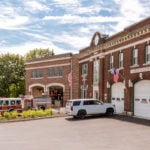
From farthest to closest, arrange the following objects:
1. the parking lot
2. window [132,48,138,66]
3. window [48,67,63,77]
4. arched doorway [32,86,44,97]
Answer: arched doorway [32,86,44,97], window [48,67,63,77], window [132,48,138,66], the parking lot

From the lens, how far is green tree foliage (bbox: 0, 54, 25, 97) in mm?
74250

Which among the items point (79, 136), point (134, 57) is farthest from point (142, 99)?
point (79, 136)

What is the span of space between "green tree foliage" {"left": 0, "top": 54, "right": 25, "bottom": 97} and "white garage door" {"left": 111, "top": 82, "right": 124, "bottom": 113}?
131 feet

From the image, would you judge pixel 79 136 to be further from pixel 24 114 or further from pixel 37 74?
pixel 37 74

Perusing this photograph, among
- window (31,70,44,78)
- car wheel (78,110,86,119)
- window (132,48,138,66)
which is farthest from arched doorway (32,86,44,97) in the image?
window (132,48,138,66)

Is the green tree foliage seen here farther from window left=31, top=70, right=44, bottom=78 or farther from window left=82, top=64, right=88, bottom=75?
window left=82, top=64, right=88, bottom=75

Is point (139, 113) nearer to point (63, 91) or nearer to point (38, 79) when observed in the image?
point (63, 91)

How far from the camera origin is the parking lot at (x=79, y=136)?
18250 millimetres

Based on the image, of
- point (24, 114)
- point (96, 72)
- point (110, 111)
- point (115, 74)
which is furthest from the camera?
point (96, 72)

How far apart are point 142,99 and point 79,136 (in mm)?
11933

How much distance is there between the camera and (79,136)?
71.3 ft

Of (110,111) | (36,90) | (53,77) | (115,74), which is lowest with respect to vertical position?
(110,111)

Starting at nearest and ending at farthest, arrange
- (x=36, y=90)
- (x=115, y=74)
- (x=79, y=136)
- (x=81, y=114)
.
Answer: (x=79, y=136) < (x=81, y=114) < (x=115, y=74) < (x=36, y=90)

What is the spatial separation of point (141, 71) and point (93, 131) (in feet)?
33.7
